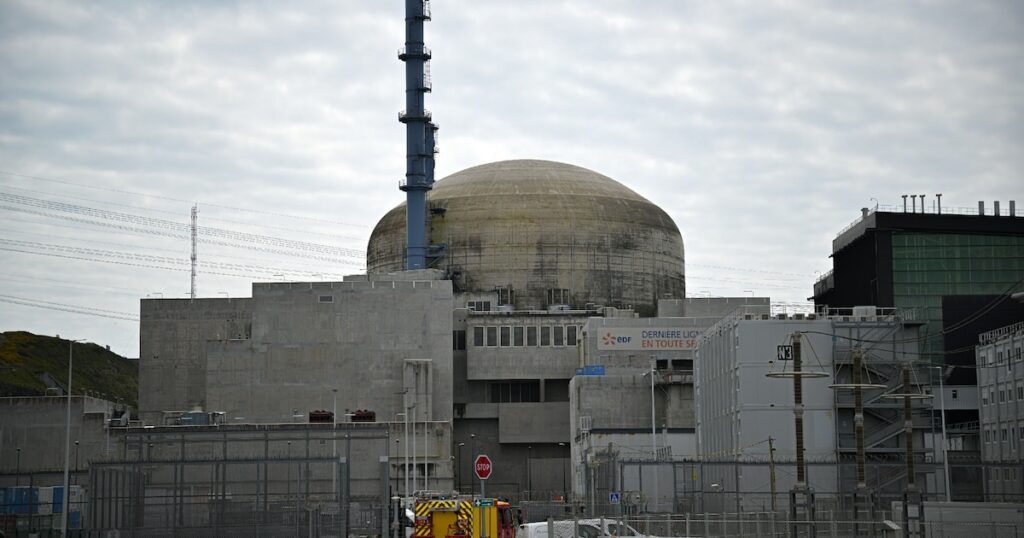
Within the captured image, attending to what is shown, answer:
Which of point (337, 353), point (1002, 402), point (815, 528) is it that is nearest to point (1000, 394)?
point (1002, 402)

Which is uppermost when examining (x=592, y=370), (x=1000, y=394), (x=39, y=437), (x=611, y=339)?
(x=611, y=339)

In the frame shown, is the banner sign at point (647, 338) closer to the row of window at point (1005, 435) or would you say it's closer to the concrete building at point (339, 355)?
the concrete building at point (339, 355)

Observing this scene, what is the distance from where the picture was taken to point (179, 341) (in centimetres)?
14088

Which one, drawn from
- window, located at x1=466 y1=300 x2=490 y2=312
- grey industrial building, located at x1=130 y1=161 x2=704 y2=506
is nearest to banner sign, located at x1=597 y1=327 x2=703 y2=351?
grey industrial building, located at x1=130 y1=161 x2=704 y2=506

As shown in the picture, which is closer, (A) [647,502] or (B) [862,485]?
(B) [862,485]

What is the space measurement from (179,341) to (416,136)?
2982 centimetres

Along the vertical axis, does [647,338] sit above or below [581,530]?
above

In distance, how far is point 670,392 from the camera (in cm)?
11444

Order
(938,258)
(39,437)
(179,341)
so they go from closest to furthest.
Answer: (39,437) → (938,258) → (179,341)

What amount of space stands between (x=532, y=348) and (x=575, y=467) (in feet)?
69.4

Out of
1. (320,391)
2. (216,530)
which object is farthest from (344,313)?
(216,530)

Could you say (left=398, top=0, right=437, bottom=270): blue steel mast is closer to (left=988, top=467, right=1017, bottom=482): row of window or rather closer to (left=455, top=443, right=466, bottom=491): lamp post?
(left=455, top=443, right=466, bottom=491): lamp post

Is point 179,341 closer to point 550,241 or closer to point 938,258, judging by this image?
point 550,241

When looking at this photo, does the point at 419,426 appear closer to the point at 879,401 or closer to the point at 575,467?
the point at 575,467
